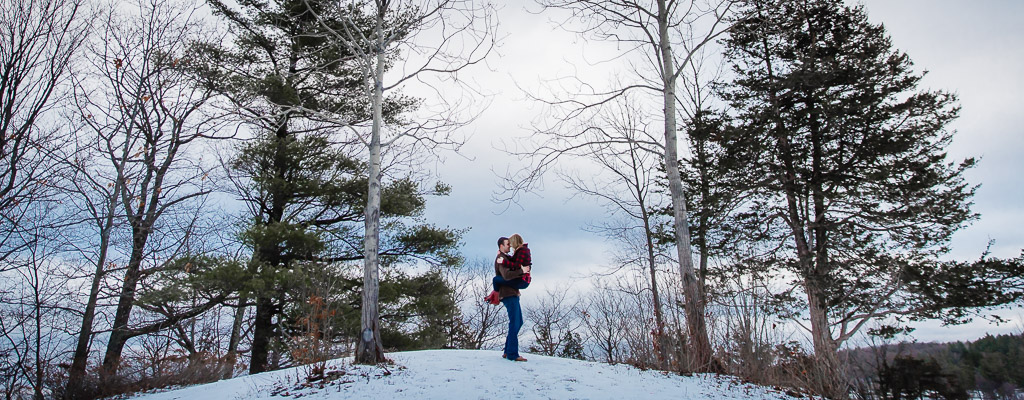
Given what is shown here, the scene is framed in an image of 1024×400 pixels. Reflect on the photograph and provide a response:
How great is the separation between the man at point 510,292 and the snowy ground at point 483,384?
26cm

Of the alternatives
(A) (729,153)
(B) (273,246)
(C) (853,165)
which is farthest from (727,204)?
(B) (273,246)

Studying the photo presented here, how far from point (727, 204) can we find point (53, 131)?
13096 mm

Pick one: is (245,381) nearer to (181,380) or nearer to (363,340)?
(363,340)

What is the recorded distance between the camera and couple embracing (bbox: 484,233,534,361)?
6.51 metres

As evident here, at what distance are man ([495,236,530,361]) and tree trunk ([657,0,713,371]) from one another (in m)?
2.34

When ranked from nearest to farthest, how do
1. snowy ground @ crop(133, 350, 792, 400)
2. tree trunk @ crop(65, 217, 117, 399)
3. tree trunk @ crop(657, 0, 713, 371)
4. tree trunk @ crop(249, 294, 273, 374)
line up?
snowy ground @ crop(133, 350, 792, 400) → tree trunk @ crop(657, 0, 713, 371) → tree trunk @ crop(65, 217, 117, 399) → tree trunk @ crop(249, 294, 273, 374)

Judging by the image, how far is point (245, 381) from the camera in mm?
6262

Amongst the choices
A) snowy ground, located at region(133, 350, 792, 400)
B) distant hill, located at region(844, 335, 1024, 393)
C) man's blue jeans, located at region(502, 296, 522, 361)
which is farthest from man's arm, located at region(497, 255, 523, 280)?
distant hill, located at region(844, 335, 1024, 393)

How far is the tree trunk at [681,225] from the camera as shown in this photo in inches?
270


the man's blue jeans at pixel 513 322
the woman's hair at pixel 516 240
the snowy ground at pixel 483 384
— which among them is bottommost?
the snowy ground at pixel 483 384

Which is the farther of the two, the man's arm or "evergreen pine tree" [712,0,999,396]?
"evergreen pine tree" [712,0,999,396]

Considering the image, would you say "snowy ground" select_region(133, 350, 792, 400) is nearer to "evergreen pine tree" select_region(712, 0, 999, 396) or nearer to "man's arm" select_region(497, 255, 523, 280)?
"man's arm" select_region(497, 255, 523, 280)

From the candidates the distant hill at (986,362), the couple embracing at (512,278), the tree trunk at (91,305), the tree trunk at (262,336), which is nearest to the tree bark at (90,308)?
the tree trunk at (91,305)

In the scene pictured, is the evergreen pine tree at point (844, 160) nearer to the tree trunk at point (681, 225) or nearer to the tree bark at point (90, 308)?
the tree trunk at point (681, 225)
